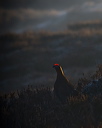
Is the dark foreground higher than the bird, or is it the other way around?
the bird

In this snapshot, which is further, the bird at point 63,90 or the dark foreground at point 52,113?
the bird at point 63,90

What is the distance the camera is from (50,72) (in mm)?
19922

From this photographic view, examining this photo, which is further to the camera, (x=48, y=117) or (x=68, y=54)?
(x=68, y=54)

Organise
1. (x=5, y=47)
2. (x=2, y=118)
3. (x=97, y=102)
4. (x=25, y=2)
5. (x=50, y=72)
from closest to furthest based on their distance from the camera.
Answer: (x=97, y=102)
(x=2, y=118)
(x=50, y=72)
(x=5, y=47)
(x=25, y=2)

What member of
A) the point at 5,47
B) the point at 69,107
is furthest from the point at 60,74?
the point at 5,47

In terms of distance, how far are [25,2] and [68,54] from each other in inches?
1805

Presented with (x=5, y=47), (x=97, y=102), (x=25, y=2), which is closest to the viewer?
(x=97, y=102)

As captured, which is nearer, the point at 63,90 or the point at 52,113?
the point at 52,113

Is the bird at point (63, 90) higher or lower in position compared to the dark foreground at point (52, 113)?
higher

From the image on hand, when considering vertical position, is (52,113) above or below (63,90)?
below

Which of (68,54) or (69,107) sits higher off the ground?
(68,54)

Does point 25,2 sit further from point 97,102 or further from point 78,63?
point 97,102

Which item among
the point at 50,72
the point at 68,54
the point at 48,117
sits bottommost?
the point at 48,117

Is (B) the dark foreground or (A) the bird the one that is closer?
(B) the dark foreground
